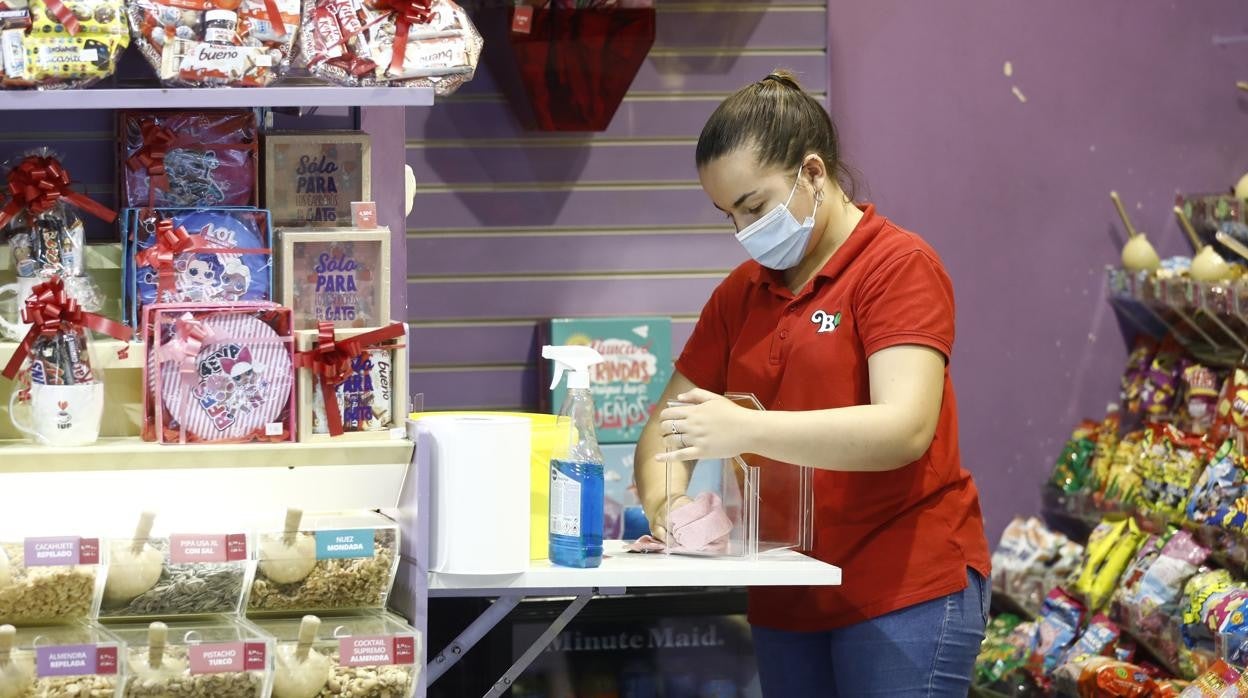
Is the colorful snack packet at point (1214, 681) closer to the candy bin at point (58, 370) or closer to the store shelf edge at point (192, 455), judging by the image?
the store shelf edge at point (192, 455)

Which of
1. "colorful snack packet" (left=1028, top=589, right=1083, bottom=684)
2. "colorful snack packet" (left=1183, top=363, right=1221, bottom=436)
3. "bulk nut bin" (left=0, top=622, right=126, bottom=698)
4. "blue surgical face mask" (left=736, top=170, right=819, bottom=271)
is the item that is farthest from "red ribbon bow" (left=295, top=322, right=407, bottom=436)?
"colorful snack packet" (left=1183, top=363, right=1221, bottom=436)

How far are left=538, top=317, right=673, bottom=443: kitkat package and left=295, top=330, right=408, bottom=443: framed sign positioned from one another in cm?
203

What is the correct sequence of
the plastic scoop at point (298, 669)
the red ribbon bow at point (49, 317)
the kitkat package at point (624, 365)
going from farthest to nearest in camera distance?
the kitkat package at point (624, 365) < the red ribbon bow at point (49, 317) < the plastic scoop at point (298, 669)

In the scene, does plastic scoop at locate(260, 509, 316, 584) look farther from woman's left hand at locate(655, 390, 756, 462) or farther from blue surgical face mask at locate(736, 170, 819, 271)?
blue surgical face mask at locate(736, 170, 819, 271)

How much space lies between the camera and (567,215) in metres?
4.80

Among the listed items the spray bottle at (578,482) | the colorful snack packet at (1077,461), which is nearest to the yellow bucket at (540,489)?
the spray bottle at (578,482)

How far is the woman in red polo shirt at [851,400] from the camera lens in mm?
2605

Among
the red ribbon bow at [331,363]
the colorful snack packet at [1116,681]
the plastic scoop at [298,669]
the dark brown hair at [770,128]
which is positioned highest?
the dark brown hair at [770,128]

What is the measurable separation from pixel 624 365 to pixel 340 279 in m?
2.09

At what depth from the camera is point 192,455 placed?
96.7 inches

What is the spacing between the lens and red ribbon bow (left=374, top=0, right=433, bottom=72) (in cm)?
260

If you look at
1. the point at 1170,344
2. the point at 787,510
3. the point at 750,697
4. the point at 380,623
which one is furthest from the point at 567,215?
the point at 380,623

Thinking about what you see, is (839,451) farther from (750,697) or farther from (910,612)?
(750,697)

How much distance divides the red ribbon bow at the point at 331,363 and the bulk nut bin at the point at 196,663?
1.28 feet
